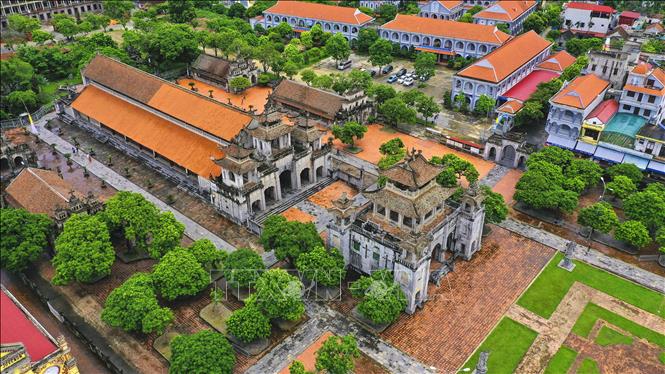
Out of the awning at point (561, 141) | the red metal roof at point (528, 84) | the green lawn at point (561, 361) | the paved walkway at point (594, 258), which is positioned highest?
the red metal roof at point (528, 84)

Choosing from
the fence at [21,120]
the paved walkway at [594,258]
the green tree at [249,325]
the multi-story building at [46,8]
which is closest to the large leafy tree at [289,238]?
the green tree at [249,325]

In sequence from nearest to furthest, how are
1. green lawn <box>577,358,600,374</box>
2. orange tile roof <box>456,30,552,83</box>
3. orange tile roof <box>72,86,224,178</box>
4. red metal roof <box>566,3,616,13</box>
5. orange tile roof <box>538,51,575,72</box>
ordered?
green lawn <box>577,358,600,374</box>, orange tile roof <box>72,86,224,178</box>, orange tile roof <box>456,30,552,83</box>, orange tile roof <box>538,51,575,72</box>, red metal roof <box>566,3,616,13</box>

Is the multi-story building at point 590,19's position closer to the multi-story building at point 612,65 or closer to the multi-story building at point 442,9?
the multi-story building at point 442,9

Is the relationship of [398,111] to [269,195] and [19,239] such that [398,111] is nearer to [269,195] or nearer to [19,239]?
[269,195]

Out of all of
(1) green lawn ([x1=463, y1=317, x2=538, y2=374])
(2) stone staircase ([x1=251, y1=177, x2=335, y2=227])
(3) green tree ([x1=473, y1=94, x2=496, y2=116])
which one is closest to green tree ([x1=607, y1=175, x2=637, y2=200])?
(1) green lawn ([x1=463, y1=317, x2=538, y2=374])

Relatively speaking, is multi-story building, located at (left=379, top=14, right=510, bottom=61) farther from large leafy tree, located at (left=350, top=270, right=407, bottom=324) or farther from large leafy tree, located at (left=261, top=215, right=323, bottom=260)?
large leafy tree, located at (left=350, top=270, right=407, bottom=324)

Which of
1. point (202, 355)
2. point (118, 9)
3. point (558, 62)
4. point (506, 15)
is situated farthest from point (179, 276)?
point (118, 9)
